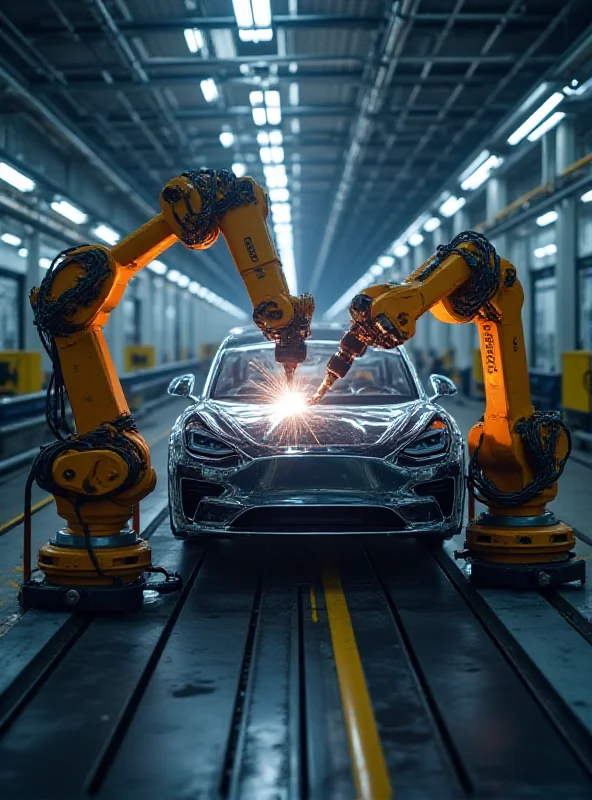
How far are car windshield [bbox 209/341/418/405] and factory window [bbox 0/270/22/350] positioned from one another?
13055mm

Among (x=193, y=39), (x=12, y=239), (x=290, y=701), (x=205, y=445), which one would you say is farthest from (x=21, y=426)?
(x=290, y=701)

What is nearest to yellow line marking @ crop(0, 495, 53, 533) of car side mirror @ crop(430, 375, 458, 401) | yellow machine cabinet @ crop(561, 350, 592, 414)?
car side mirror @ crop(430, 375, 458, 401)

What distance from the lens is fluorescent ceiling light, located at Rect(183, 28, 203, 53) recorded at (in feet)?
37.9

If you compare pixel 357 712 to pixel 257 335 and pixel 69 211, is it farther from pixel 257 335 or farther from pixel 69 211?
pixel 69 211

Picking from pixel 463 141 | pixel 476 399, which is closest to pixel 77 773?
pixel 463 141

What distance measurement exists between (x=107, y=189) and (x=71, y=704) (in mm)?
18892

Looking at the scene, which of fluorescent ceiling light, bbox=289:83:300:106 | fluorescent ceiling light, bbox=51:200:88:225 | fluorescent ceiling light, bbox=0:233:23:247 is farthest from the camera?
fluorescent ceiling light, bbox=0:233:23:247

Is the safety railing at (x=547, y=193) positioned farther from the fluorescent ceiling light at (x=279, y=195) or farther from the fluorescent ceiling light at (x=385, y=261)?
the fluorescent ceiling light at (x=385, y=261)

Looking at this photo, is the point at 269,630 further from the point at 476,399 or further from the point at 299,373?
the point at 476,399

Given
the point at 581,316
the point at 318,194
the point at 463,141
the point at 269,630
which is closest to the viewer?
the point at 269,630

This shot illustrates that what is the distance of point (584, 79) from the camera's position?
43.3 feet

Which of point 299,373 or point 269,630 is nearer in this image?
point 269,630

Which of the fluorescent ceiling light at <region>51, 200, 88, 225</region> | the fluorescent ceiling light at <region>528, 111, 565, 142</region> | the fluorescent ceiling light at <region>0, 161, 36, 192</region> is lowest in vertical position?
the fluorescent ceiling light at <region>0, 161, 36, 192</region>

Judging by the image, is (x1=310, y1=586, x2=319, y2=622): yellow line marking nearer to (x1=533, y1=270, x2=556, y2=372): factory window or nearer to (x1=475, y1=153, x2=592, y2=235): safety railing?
(x1=475, y1=153, x2=592, y2=235): safety railing
